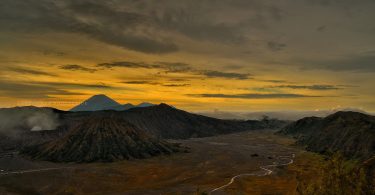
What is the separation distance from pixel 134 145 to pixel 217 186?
8590 centimetres

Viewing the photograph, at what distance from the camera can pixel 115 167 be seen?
148875 millimetres

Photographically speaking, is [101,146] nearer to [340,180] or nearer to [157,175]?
[157,175]

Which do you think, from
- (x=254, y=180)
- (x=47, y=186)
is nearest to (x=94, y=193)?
(x=47, y=186)

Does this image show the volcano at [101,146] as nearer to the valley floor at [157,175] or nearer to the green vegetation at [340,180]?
the valley floor at [157,175]

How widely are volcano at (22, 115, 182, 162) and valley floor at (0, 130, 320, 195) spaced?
8.90 m

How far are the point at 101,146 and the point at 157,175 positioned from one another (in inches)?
2216

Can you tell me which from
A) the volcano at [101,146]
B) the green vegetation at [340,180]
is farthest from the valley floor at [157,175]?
the green vegetation at [340,180]

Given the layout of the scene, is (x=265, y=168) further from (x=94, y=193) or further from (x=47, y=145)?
(x=47, y=145)

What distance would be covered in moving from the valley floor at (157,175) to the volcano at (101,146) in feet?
29.2

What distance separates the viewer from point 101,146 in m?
176

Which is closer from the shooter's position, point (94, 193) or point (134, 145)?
point (94, 193)

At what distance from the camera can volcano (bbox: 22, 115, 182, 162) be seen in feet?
554

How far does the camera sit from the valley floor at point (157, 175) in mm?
103562

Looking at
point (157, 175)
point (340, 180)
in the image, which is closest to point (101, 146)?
point (157, 175)
